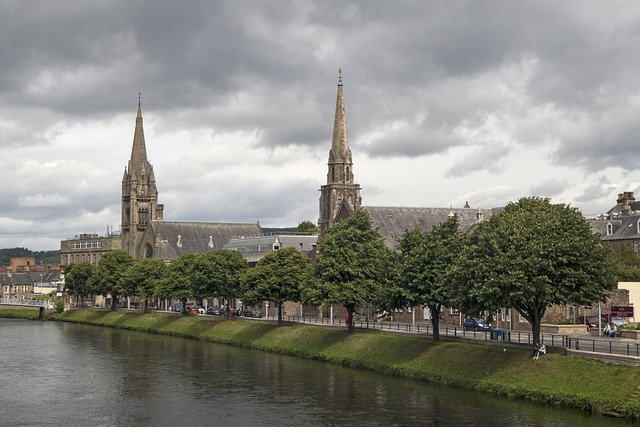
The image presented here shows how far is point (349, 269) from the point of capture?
319 ft

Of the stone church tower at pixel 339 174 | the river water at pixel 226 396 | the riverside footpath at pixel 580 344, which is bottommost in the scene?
the river water at pixel 226 396

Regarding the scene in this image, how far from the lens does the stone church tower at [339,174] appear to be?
6019 inches

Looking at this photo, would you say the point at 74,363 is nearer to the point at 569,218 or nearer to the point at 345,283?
the point at 345,283

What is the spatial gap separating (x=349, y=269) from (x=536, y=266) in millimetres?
34142

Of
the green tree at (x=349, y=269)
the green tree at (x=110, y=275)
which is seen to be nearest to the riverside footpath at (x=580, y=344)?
the green tree at (x=349, y=269)

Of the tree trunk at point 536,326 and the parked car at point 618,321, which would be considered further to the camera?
the parked car at point 618,321

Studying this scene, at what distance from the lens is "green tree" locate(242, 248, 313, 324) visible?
114 meters

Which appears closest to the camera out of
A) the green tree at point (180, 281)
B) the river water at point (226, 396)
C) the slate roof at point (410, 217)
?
the river water at point (226, 396)

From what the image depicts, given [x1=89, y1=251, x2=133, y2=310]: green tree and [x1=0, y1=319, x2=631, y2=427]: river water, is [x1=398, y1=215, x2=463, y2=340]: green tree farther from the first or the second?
[x1=89, y1=251, x2=133, y2=310]: green tree

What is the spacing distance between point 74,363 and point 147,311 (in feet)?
224

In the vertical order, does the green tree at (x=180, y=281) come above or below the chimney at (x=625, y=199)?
below

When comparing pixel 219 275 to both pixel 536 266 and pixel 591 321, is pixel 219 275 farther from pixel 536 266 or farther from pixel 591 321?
pixel 536 266

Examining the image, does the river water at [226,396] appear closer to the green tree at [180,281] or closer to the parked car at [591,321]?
the parked car at [591,321]

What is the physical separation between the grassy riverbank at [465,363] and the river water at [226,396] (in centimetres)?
148
